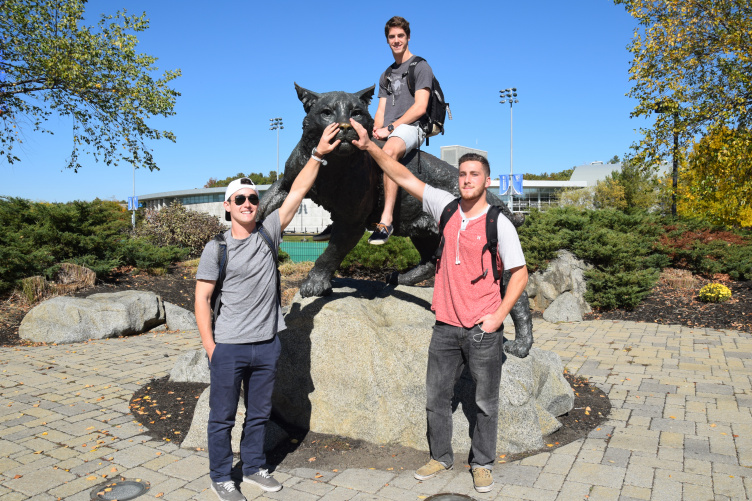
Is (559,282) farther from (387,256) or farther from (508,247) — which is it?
(508,247)

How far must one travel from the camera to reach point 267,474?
11.1 ft

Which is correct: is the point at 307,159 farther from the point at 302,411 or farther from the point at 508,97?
the point at 508,97

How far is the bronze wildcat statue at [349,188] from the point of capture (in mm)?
3525

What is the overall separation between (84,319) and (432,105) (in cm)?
727

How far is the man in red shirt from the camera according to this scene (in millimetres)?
3164

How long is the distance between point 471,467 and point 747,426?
297 centimetres

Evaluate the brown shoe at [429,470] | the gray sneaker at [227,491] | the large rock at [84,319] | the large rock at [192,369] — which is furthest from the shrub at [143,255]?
the brown shoe at [429,470]

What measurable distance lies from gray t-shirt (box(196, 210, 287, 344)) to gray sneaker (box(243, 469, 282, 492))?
0.92m

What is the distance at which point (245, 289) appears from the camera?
322cm

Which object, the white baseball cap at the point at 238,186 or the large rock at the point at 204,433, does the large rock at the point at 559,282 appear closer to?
the large rock at the point at 204,433

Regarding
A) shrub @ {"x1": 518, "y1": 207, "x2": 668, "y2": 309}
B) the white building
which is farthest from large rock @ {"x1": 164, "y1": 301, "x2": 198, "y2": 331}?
the white building

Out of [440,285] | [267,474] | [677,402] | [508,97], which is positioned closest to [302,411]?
[267,474]

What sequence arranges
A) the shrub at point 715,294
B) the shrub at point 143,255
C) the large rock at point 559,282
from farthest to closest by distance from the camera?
the shrub at point 143,255 → the large rock at point 559,282 → the shrub at point 715,294

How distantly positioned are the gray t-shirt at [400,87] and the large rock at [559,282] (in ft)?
27.3
